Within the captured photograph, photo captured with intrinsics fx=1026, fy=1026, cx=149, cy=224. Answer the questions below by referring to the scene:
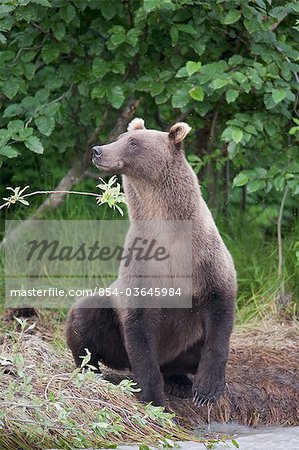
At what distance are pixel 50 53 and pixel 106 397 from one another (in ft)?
8.84

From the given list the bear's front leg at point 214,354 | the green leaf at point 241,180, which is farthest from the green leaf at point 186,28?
the bear's front leg at point 214,354

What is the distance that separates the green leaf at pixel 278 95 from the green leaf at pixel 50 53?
1535 millimetres

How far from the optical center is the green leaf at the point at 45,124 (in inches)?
270

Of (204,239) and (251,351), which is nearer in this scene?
(204,239)

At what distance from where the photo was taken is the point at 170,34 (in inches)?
271

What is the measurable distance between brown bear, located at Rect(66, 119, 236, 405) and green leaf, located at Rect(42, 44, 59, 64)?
133 cm

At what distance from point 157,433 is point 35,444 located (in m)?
0.73

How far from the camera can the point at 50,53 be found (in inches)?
278

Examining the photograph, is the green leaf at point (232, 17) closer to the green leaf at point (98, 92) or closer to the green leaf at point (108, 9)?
the green leaf at point (108, 9)

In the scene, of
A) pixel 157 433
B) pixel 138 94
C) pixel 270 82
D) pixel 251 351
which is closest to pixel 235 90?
pixel 270 82

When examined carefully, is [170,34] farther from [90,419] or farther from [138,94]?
[90,419]

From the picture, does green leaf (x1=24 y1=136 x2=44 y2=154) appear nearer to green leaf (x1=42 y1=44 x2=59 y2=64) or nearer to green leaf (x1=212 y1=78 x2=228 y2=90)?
green leaf (x1=42 y1=44 x2=59 y2=64)

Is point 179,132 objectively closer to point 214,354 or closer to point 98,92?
point 214,354

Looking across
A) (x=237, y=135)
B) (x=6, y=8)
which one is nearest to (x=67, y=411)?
(x=237, y=135)
